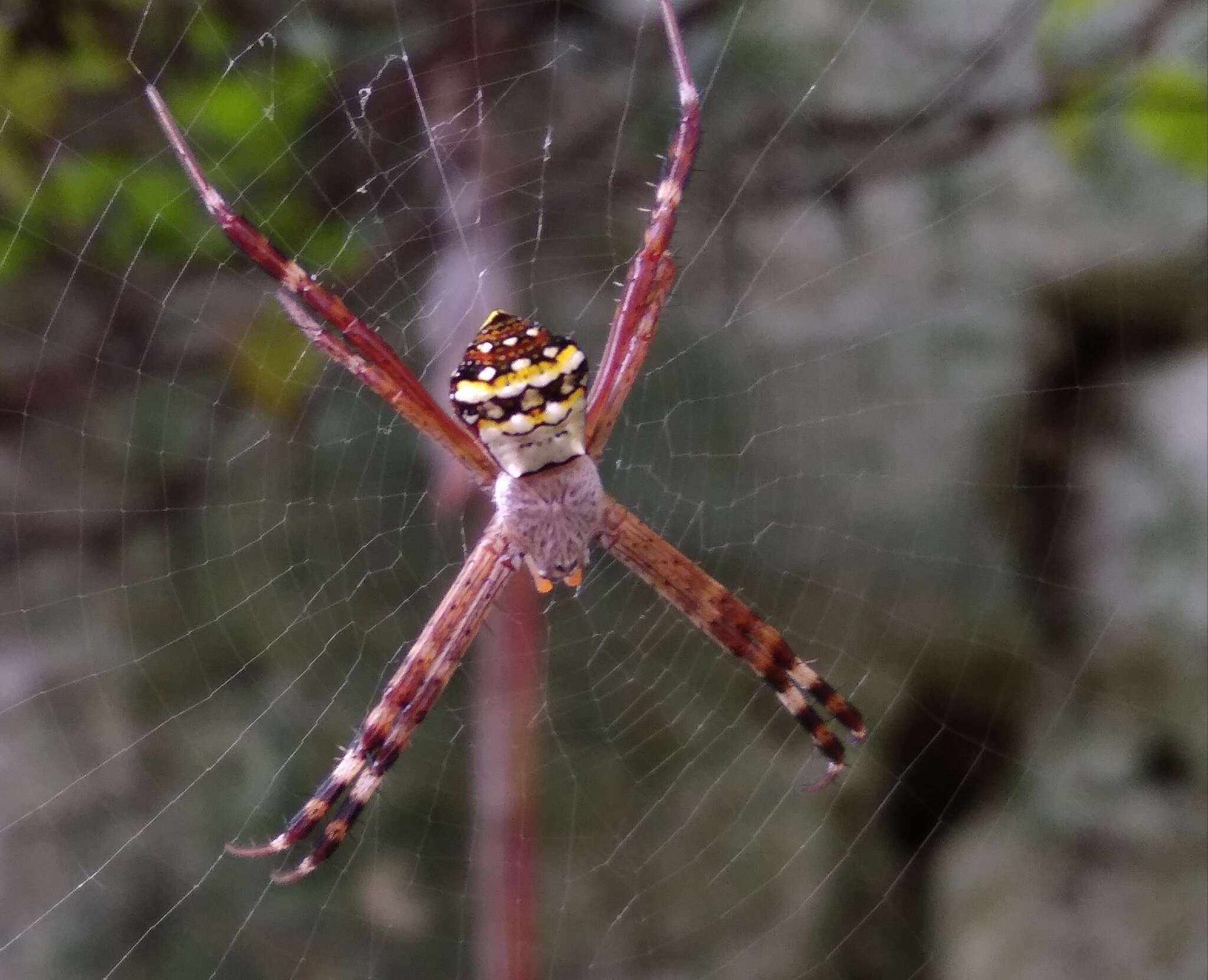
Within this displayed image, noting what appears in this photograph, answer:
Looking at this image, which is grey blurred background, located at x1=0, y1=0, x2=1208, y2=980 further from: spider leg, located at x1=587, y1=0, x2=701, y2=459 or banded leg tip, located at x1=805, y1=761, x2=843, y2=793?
banded leg tip, located at x1=805, y1=761, x2=843, y2=793

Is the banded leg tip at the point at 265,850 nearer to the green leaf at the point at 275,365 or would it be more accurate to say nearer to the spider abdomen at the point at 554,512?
the spider abdomen at the point at 554,512

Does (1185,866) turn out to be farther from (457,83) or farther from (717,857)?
(457,83)

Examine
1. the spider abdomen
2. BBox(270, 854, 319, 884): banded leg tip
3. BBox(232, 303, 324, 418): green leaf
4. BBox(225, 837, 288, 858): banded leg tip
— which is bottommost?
BBox(270, 854, 319, 884): banded leg tip

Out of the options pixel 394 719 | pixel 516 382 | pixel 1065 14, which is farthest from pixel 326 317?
pixel 1065 14

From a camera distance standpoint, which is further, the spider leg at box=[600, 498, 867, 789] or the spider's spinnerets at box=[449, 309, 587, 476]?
the spider leg at box=[600, 498, 867, 789]

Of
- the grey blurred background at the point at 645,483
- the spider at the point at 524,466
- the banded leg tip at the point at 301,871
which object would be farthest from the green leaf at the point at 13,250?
the banded leg tip at the point at 301,871

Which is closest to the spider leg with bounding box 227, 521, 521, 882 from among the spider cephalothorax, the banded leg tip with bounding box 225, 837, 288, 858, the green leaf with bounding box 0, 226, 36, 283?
the banded leg tip with bounding box 225, 837, 288, 858
